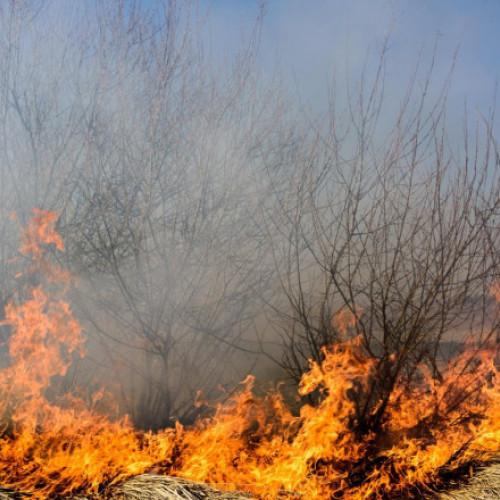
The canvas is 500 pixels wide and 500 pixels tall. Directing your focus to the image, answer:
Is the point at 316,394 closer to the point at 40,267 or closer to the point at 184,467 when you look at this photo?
the point at 184,467

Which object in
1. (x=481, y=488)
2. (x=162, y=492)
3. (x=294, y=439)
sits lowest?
(x=481, y=488)

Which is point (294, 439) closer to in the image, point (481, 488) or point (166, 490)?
point (166, 490)

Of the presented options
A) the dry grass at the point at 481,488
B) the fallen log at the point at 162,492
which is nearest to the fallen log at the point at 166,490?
the fallen log at the point at 162,492

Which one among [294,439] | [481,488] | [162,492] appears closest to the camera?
[162,492]

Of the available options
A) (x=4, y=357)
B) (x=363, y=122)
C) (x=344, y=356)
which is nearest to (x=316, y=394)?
(x=344, y=356)

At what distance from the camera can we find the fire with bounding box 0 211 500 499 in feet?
13.0

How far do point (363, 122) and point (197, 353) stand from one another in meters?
3.31

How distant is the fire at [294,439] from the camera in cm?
396

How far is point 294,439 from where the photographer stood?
13.7ft

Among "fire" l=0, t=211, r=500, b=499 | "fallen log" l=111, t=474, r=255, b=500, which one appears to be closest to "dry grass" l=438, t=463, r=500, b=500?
"fire" l=0, t=211, r=500, b=499

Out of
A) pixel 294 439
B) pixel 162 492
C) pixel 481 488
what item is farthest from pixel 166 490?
pixel 481 488

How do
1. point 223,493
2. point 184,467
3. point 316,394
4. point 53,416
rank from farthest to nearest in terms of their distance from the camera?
1. point 316,394
2. point 53,416
3. point 184,467
4. point 223,493

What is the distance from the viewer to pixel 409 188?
419 cm

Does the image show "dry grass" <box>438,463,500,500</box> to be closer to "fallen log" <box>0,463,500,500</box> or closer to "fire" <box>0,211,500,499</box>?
"fallen log" <box>0,463,500,500</box>
